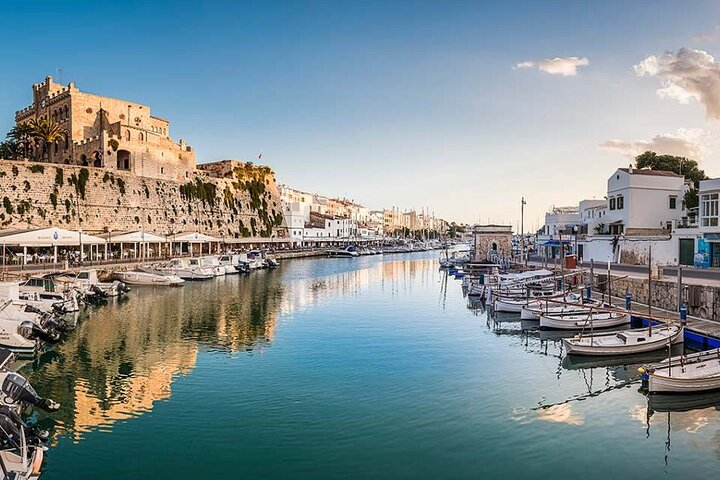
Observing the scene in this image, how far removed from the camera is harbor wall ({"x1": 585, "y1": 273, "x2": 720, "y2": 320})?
1955 cm

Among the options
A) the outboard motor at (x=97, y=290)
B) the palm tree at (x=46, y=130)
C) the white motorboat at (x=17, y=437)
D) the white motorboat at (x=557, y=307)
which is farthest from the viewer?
the palm tree at (x=46, y=130)

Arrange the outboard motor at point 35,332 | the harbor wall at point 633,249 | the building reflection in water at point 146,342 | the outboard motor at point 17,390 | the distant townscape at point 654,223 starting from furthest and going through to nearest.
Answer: the harbor wall at point 633,249, the distant townscape at point 654,223, the outboard motor at point 35,332, the building reflection in water at point 146,342, the outboard motor at point 17,390

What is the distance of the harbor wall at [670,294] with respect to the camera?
19.5 m

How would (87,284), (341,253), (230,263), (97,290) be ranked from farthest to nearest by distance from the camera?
(341,253) → (230,263) → (87,284) → (97,290)

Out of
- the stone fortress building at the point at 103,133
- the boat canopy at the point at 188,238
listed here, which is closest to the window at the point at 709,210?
the boat canopy at the point at 188,238

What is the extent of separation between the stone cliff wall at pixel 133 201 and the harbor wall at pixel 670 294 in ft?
143

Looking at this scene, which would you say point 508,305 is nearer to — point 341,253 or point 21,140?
point 21,140

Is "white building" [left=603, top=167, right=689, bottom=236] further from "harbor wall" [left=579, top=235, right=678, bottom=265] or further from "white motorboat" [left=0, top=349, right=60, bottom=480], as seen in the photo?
"white motorboat" [left=0, top=349, right=60, bottom=480]

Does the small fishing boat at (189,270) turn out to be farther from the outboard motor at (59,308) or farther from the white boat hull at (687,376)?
the white boat hull at (687,376)

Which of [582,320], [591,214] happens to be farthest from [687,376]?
[591,214]

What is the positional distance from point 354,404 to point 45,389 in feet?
27.9

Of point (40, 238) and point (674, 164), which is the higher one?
point (674, 164)

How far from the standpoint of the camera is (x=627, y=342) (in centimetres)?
1777

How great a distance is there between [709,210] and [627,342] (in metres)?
15.5
